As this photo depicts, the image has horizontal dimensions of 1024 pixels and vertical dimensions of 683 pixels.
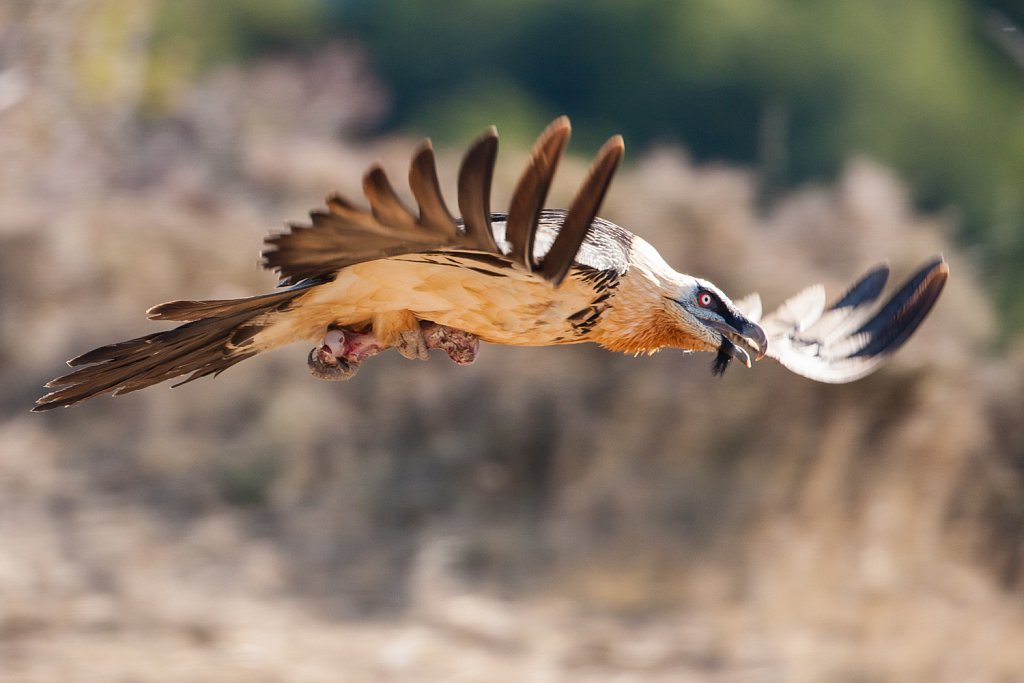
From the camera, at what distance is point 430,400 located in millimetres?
9633

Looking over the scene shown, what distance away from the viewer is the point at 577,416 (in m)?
9.13

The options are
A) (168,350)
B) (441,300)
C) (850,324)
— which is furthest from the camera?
(850,324)

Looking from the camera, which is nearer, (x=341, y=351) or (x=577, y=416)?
(x=341, y=351)

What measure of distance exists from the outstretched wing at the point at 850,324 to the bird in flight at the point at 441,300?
0.6 inches

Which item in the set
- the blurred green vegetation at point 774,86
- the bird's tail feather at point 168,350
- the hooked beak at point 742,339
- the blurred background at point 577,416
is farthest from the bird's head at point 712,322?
the blurred green vegetation at point 774,86

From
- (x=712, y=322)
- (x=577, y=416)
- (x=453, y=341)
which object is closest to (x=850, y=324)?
(x=712, y=322)

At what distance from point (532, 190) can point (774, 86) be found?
6570mm

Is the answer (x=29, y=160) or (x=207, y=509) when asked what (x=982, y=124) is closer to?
(x=207, y=509)

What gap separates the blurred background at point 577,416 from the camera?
8617 mm

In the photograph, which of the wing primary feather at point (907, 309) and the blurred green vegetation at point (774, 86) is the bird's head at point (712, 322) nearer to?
the wing primary feather at point (907, 309)

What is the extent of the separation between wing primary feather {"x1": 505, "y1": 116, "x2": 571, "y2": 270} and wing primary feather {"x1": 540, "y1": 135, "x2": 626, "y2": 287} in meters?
0.06

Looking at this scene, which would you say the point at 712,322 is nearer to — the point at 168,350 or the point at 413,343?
the point at 413,343

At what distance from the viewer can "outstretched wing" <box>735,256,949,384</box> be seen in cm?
398

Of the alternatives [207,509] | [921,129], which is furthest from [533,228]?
[207,509]
